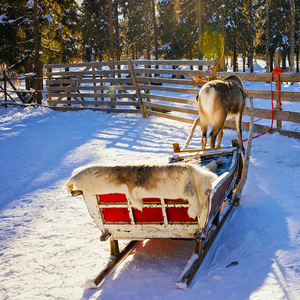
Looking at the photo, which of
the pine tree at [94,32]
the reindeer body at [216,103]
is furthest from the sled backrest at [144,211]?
the pine tree at [94,32]

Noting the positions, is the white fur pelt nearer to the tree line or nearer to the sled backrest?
the sled backrest

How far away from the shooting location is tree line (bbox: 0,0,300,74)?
17.6m

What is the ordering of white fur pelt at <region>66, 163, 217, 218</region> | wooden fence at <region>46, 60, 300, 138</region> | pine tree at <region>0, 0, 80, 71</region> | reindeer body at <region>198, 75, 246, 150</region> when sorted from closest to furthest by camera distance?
white fur pelt at <region>66, 163, 217, 218</region> → reindeer body at <region>198, 75, 246, 150</region> → wooden fence at <region>46, 60, 300, 138</region> → pine tree at <region>0, 0, 80, 71</region>

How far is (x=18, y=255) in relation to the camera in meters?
3.69

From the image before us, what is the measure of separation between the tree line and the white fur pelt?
50.0 ft

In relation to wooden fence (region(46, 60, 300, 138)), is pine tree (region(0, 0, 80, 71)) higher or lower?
higher

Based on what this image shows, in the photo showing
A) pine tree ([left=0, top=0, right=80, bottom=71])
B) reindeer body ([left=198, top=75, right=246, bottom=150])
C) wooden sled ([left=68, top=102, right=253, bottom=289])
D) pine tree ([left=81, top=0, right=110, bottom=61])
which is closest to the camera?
wooden sled ([left=68, top=102, right=253, bottom=289])

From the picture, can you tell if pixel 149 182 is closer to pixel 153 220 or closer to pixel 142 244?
pixel 153 220

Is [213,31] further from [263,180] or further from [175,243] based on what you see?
[175,243]

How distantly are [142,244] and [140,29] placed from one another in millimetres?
35500

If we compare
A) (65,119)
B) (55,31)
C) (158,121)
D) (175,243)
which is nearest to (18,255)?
(175,243)

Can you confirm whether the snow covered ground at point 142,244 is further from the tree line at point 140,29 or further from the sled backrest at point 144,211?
the tree line at point 140,29

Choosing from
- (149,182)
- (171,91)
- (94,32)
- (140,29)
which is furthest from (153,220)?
(140,29)

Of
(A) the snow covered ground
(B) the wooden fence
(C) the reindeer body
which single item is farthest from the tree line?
(C) the reindeer body
